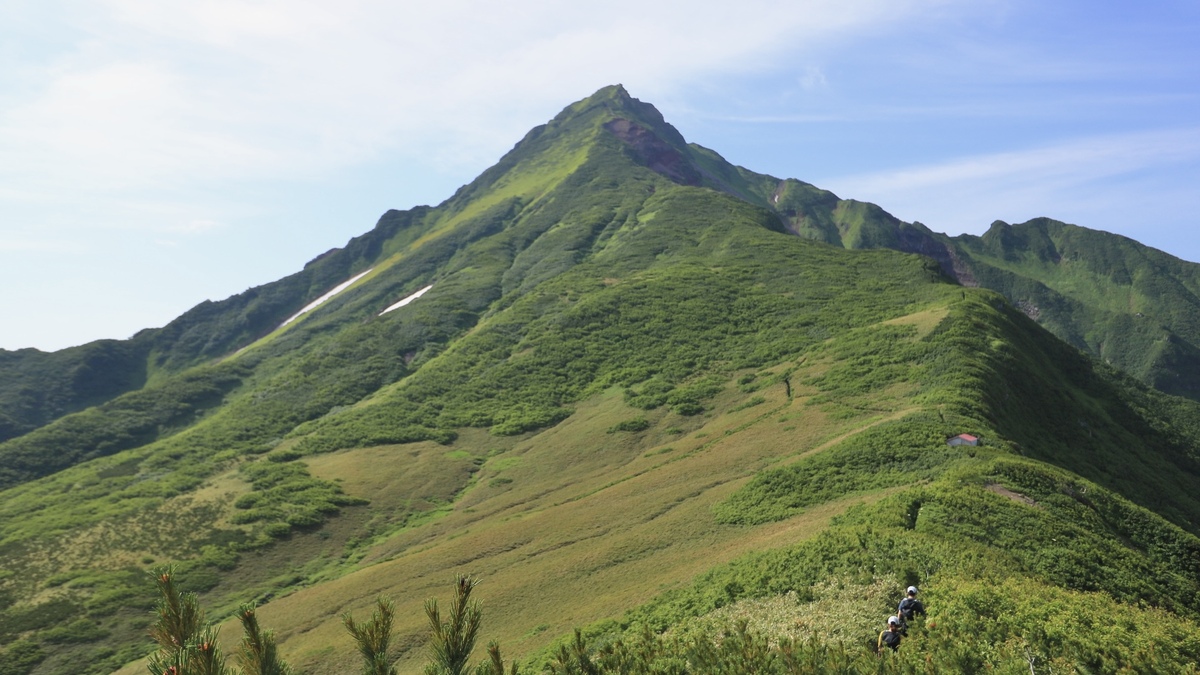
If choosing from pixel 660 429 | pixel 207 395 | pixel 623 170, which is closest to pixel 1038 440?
pixel 660 429

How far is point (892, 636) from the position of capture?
16.4 meters

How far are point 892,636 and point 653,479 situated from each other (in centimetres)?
3387

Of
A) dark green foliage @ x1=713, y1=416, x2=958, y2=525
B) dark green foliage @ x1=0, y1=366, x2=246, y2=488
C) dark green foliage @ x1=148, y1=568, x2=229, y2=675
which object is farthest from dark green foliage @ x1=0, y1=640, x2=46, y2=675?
dark green foliage @ x1=148, y1=568, x2=229, y2=675

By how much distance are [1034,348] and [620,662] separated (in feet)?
223

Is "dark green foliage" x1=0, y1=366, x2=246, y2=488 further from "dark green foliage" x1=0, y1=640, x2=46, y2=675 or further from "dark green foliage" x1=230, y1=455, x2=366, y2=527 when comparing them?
"dark green foliage" x1=0, y1=640, x2=46, y2=675

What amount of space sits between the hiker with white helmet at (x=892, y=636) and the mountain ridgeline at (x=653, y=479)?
71 cm

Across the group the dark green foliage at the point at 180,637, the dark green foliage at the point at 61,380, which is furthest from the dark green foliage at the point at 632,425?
the dark green foliage at the point at 61,380

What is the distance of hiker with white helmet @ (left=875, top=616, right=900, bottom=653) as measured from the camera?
1644 cm

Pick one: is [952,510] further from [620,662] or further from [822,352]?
[822,352]

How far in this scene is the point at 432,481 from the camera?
2749 inches

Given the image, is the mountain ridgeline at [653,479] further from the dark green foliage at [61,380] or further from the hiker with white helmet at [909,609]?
the dark green foliage at [61,380]

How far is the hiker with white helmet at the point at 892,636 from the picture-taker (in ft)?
53.9

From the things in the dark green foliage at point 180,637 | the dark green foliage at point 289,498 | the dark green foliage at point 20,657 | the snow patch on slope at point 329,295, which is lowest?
the dark green foliage at point 20,657

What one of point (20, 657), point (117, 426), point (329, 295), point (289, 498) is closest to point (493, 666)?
point (20, 657)
